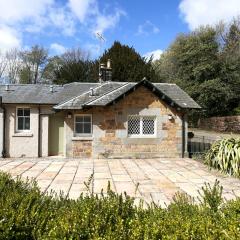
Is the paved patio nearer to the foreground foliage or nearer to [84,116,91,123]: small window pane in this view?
[84,116,91,123]: small window pane

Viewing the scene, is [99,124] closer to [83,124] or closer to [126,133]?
[83,124]

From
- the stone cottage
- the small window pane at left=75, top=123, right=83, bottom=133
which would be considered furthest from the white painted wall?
the small window pane at left=75, top=123, right=83, bottom=133

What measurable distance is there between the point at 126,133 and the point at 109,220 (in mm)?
12617

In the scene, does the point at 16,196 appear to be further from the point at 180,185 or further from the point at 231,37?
the point at 231,37

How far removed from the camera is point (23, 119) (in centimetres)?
1772

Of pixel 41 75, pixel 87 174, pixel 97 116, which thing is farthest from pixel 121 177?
pixel 41 75

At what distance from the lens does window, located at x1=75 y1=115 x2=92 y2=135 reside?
1709 centimetres

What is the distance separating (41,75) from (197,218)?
49.7 m

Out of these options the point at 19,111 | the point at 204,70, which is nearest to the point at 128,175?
the point at 19,111

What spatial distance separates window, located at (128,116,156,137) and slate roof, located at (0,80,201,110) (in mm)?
1354

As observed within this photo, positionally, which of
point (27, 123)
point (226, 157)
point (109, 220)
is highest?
point (27, 123)

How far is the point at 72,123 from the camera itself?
17.0m

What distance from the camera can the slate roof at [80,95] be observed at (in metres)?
16.9

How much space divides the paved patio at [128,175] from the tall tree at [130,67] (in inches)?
808
